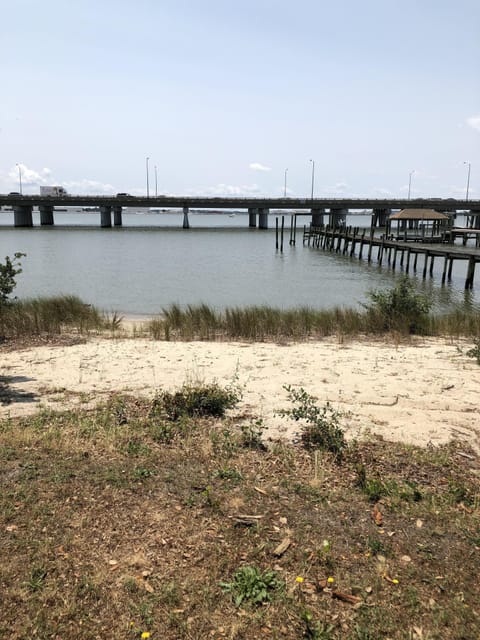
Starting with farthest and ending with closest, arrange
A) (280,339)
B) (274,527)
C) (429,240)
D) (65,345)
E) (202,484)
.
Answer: (429,240) < (280,339) < (65,345) < (202,484) < (274,527)

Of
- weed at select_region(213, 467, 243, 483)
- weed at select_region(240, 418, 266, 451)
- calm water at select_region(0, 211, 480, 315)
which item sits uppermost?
weed at select_region(213, 467, 243, 483)

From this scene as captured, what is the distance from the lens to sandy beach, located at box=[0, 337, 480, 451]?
6742 millimetres

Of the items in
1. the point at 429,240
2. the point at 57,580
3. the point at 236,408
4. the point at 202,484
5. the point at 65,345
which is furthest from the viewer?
the point at 429,240

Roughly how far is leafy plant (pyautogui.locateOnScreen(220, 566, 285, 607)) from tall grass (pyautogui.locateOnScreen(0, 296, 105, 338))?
11.0m

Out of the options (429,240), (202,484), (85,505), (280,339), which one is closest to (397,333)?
(280,339)

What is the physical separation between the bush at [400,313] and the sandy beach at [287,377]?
5.51ft

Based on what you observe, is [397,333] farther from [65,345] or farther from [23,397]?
[23,397]

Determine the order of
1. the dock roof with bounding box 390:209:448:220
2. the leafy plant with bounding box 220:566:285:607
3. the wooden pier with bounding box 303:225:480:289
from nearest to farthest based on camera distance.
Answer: the leafy plant with bounding box 220:566:285:607, the wooden pier with bounding box 303:225:480:289, the dock roof with bounding box 390:209:448:220

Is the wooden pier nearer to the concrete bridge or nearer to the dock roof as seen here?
the dock roof

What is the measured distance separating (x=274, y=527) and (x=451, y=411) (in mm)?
4239

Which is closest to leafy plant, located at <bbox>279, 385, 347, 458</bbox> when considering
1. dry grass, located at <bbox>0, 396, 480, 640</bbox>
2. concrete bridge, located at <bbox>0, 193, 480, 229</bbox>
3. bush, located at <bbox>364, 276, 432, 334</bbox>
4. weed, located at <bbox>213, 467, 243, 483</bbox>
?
dry grass, located at <bbox>0, 396, 480, 640</bbox>

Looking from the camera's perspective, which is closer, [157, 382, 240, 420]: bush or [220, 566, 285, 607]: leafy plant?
[220, 566, 285, 607]: leafy plant

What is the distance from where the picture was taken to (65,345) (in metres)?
11.6

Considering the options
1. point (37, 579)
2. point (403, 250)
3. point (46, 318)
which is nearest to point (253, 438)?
point (37, 579)
